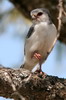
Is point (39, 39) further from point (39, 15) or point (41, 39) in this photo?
point (39, 15)

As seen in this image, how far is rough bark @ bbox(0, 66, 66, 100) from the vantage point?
278cm

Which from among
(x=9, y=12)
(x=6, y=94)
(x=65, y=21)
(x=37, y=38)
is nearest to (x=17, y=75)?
(x=6, y=94)

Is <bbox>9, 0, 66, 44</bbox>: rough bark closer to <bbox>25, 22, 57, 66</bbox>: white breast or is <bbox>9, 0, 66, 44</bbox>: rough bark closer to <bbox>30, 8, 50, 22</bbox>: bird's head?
<bbox>30, 8, 50, 22</bbox>: bird's head

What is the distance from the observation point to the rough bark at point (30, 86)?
278 centimetres

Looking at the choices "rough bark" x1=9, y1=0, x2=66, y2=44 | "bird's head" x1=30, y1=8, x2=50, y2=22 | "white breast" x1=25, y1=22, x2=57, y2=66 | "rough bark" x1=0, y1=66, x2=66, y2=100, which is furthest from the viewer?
"rough bark" x1=9, y1=0, x2=66, y2=44

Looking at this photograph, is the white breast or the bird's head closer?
the white breast

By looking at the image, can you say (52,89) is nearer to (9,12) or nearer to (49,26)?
(49,26)

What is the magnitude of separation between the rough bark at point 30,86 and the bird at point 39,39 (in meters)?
0.41

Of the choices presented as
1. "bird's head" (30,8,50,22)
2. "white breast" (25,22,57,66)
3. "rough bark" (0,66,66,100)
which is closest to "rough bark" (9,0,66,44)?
"bird's head" (30,8,50,22)

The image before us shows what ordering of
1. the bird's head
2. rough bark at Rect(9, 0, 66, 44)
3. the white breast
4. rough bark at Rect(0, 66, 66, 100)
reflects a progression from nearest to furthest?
rough bark at Rect(0, 66, 66, 100), the white breast, the bird's head, rough bark at Rect(9, 0, 66, 44)

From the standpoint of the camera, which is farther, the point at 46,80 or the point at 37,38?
the point at 37,38

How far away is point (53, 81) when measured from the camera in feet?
9.63

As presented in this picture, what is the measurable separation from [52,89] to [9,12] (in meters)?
2.27

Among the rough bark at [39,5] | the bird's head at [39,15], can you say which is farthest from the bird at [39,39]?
the rough bark at [39,5]
